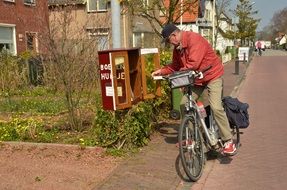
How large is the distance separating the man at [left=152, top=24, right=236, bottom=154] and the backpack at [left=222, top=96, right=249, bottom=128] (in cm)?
32

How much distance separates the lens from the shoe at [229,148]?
19.0ft

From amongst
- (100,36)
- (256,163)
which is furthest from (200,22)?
(256,163)

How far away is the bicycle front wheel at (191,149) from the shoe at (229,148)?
606 millimetres

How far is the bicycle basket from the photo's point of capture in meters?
5.17

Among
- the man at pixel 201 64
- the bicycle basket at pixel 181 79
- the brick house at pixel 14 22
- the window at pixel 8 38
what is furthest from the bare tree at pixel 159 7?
the window at pixel 8 38

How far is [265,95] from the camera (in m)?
13.7

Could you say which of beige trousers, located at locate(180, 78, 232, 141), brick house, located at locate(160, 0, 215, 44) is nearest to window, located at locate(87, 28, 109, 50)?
beige trousers, located at locate(180, 78, 232, 141)

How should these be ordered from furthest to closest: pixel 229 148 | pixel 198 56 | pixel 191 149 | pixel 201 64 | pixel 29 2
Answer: pixel 29 2 → pixel 229 148 → pixel 201 64 → pixel 198 56 → pixel 191 149

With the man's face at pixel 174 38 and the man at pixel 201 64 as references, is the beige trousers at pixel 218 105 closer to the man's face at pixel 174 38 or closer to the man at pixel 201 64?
the man at pixel 201 64

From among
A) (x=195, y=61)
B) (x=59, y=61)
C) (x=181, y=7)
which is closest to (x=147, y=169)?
(x=195, y=61)

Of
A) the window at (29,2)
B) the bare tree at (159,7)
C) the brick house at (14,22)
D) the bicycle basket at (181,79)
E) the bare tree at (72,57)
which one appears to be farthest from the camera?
the window at (29,2)

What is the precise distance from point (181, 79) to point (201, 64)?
506mm

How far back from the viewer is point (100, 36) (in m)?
8.13

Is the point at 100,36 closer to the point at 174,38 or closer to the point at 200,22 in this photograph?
the point at 174,38
